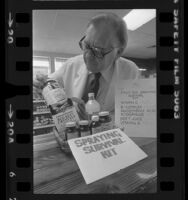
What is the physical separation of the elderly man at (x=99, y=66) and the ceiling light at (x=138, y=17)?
0.9 inches

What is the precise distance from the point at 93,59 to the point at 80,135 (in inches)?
11.2

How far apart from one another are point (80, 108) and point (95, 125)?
0.08 metres

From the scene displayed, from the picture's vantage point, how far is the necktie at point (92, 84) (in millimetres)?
827

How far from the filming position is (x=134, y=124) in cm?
83

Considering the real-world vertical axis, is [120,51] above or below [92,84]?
above

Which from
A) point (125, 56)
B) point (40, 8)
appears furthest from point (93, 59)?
point (40, 8)

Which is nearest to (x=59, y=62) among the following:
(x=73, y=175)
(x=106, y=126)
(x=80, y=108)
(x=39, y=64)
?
(x=39, y=64)

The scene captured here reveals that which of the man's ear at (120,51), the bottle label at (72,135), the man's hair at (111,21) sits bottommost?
the bottle label at (72,135)

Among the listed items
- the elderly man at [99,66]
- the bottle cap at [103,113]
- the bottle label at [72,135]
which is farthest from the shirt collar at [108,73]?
the bottle label at [72,135]

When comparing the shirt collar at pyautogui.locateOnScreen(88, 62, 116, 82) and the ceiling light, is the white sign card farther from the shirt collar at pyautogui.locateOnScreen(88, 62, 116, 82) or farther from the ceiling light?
the ceiling light

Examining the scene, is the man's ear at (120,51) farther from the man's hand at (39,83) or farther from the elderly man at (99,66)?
the man's hand at (39,83)

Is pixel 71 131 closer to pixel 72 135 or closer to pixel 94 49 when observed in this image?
pixel 72 135

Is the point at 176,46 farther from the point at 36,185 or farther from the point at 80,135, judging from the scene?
the point at 36,185

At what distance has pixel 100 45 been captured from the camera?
0.81m
